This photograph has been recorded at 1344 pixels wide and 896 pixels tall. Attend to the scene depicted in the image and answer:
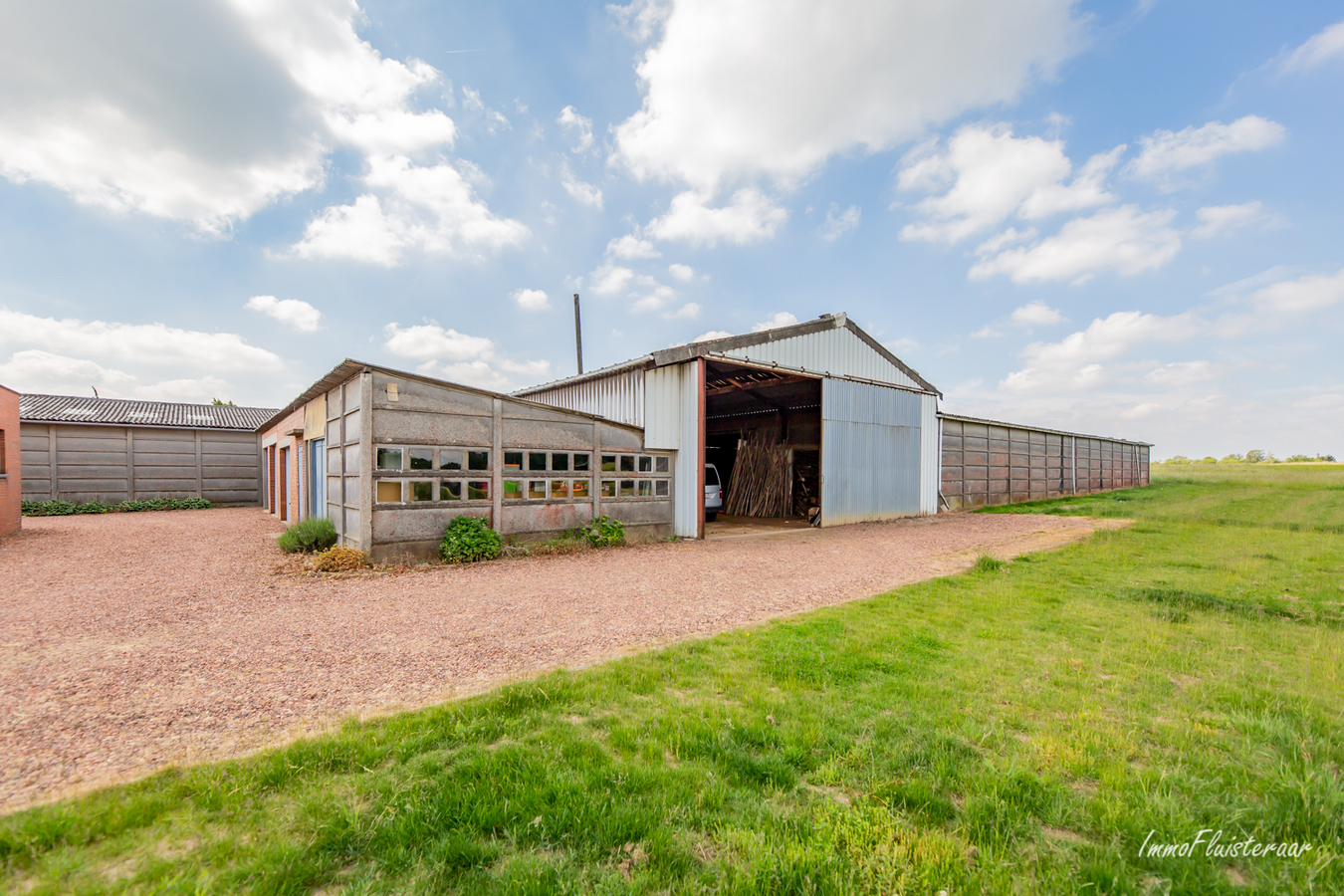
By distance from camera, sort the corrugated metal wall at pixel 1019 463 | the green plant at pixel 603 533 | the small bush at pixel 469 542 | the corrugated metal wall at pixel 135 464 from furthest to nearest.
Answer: the corrugated metal wall at pixel 1019 463
the corrugated metal wall at pixel 135 464
the green plant at pixel 603 533
the small bush at pixel 469 542

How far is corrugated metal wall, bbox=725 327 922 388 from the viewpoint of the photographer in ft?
44.8

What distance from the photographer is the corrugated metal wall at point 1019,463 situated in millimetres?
20344

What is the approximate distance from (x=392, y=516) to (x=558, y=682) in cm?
648

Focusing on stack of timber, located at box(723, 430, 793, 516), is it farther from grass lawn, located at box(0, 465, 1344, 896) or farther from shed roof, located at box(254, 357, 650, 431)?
grass lawn, located at box(0, 465, 1344, 896)

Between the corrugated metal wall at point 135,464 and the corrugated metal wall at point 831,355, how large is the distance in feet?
70.7

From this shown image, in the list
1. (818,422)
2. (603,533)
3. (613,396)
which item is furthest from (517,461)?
(818,422)

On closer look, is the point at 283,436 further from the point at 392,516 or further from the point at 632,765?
the point at 632,765

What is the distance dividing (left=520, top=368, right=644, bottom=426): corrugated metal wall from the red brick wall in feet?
40.7

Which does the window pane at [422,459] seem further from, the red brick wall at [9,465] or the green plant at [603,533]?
the red brick wall at [9,465]

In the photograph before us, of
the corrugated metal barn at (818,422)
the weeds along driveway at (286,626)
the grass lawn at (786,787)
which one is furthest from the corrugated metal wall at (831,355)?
the grass lawn at (786,787)

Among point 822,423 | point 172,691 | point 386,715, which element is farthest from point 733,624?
point 822,423

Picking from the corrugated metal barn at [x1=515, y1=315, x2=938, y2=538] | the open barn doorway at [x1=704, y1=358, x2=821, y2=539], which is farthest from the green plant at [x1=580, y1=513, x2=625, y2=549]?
the open barn doorway at [x1=704, y1=358, x2=821, y2=539]

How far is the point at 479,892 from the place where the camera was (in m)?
1.99

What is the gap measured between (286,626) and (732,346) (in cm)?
999
